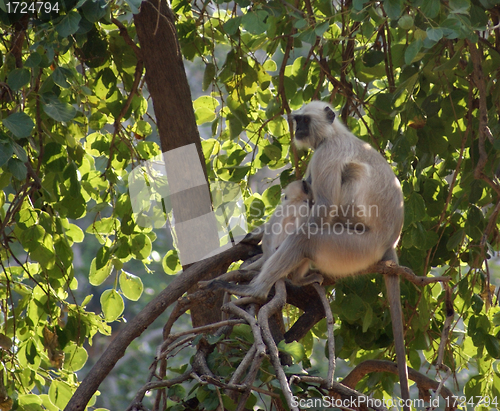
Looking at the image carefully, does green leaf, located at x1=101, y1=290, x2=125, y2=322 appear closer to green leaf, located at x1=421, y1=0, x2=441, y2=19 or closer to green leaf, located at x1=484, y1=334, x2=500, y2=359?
green leaf, located at x1=484, y1=334, x2=500, y2=359

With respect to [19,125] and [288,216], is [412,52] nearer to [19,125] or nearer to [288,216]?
[288,216]

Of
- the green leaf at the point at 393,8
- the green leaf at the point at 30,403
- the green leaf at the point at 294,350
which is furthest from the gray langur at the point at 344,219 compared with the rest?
the green leaf at the point at 30,403

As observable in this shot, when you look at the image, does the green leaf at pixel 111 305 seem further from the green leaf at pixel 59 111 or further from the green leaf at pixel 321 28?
the green leaf at pixel 321 28

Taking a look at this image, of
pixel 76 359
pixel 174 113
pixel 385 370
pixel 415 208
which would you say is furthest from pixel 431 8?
pixel 76 359

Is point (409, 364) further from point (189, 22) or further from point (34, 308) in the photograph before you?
point (189, 22)

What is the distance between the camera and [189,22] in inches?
136

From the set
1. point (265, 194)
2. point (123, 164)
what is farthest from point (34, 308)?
point (265, 194)

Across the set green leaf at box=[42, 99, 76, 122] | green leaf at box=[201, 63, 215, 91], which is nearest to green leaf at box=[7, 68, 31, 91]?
green leaf at box=[42, 99, 76, 122]

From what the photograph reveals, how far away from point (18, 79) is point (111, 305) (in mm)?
1369

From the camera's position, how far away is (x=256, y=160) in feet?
11.5

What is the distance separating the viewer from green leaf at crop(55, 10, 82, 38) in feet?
6.87

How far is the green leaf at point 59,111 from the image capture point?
225 cm

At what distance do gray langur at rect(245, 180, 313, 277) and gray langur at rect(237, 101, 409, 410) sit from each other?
0.25 feet

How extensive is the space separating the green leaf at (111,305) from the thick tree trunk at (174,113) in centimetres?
43
